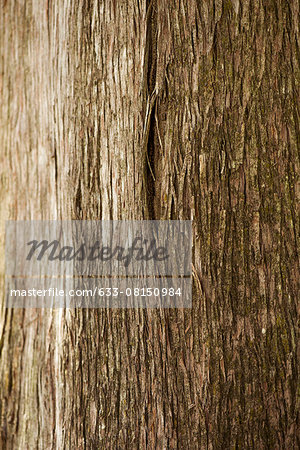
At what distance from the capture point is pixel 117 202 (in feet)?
4.75

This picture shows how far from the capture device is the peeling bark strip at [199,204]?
4.43 feet

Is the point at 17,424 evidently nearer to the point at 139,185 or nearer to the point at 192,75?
the point at 139,185

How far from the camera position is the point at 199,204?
138cm

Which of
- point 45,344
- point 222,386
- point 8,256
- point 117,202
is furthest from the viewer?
point 8,256

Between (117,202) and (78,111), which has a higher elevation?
(78,111)

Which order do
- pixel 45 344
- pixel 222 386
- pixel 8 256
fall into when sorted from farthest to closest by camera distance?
pixel 8 256
pixel 45 344
pixel 222 386

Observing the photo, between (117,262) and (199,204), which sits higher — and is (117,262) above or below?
below

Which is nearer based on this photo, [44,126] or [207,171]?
[207,171]

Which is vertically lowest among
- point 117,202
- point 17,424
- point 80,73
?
point 17,424

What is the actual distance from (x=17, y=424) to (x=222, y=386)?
916 millimetres

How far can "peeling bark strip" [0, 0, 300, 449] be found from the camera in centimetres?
135

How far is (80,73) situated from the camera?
1.50 metres

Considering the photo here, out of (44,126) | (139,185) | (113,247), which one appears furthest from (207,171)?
(44,126)

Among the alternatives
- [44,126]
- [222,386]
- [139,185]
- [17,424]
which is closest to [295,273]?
[222,386]
